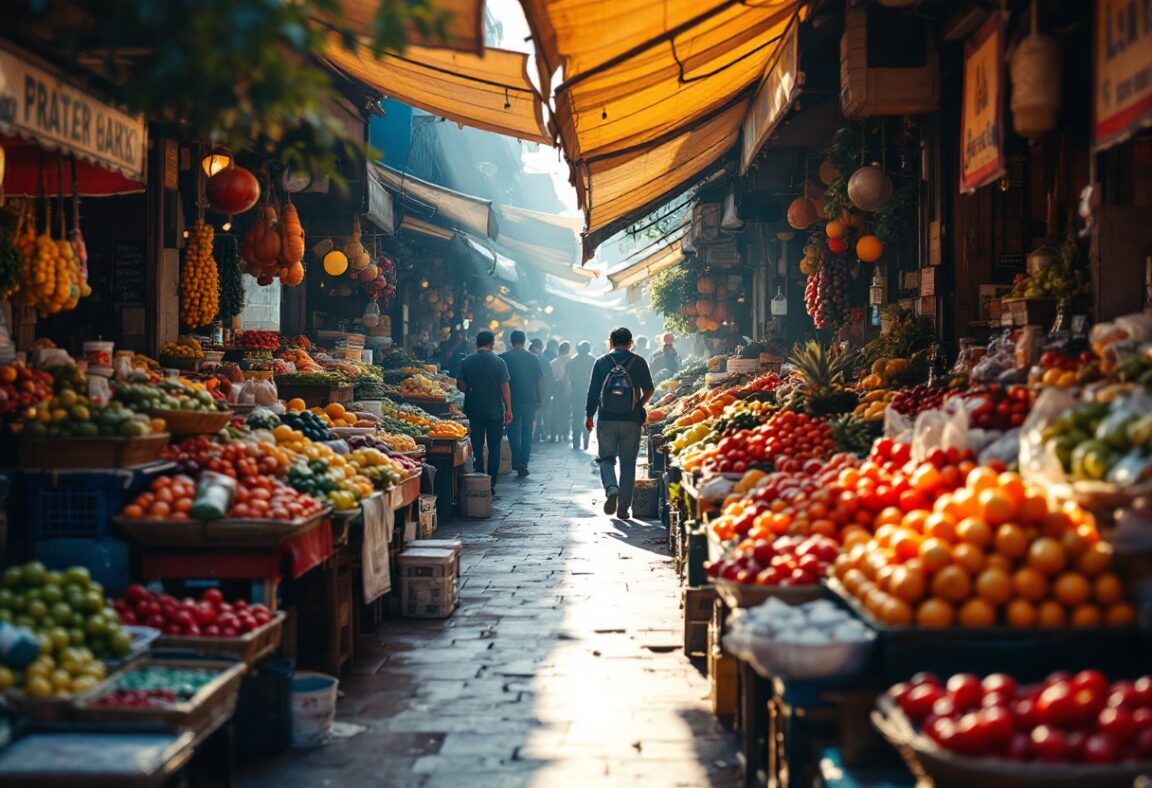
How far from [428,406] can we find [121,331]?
7.17 metres

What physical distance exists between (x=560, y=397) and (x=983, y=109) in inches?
769

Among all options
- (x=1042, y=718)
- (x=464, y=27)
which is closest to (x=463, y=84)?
(x=464, y=27)

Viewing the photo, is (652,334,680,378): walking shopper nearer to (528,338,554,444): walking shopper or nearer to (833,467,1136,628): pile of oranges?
(528,338,554,444): walking shopper

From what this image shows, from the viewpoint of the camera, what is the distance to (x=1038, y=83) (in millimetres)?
6109

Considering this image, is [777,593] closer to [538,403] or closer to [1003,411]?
[1003,411]

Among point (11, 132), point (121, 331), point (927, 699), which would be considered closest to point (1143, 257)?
point (927, 699)

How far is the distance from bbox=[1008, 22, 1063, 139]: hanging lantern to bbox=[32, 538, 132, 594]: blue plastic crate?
5110 mm

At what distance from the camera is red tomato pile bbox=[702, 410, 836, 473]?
7.89 meters

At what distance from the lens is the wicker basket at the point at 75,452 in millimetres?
5910

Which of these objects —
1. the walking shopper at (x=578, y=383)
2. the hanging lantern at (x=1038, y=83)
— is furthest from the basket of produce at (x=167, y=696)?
the walking shopper at (x=578, y=383)

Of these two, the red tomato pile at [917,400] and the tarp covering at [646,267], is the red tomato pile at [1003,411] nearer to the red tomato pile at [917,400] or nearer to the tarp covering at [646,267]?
the red tomato pile at [917,400]

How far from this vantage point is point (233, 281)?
10.6 metres

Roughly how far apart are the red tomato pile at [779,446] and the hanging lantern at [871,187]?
7.12 ft

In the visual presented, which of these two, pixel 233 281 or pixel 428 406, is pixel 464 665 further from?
pixel 428 406
